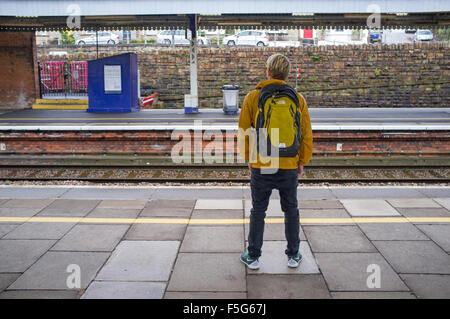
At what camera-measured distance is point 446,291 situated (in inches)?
137

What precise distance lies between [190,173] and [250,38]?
65.0 feet

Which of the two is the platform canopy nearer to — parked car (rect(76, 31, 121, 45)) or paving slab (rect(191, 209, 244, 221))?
paving slab (rect(191, 209, 244, 221))

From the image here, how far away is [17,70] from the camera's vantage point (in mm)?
18125

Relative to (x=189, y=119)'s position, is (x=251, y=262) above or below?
below

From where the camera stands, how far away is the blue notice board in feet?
53.1

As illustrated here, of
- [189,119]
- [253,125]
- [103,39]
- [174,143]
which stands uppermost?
[103,39]

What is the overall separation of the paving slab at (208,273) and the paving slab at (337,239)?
2.96 ft

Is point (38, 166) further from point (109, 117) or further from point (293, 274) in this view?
point (293, 274)

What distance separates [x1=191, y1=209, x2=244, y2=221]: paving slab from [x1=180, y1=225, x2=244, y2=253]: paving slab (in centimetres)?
35

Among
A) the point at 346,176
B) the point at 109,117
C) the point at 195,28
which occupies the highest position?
the point at 195,28

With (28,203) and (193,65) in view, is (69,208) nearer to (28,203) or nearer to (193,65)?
(28,203)

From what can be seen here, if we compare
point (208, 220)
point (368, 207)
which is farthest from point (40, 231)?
point (368, 207)
